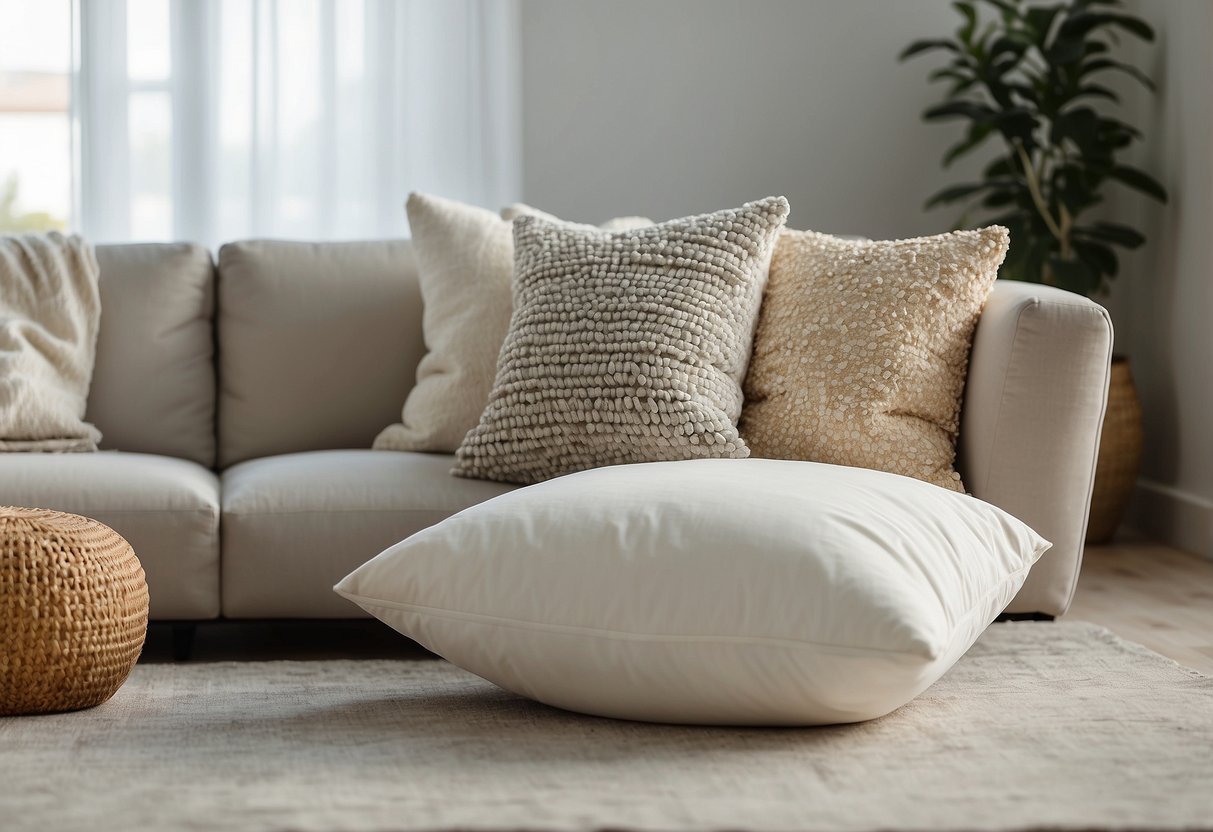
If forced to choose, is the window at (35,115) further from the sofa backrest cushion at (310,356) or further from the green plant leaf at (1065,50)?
the green plant leaf at (1065,50)

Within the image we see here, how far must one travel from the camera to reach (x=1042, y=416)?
192 cm

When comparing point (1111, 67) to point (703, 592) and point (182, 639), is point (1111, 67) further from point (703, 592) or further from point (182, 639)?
point (182, 639)

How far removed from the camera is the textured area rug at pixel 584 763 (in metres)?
1.20

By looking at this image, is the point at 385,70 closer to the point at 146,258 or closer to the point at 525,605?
the point at 146,258

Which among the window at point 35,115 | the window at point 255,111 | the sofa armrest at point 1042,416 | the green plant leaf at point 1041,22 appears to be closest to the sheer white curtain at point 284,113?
the window at point 255,111

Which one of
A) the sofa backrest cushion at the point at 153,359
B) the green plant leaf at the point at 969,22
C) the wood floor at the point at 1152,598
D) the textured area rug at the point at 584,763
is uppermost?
the green plant leaf at the point at 969,22

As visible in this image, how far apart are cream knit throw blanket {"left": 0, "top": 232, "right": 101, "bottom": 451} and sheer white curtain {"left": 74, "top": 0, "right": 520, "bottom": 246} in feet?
3.38

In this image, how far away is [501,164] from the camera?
3.64 metres

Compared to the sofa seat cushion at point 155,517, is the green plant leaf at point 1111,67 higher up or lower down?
higher up

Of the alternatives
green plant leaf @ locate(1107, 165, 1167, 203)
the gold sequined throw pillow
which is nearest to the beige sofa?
the gold sequined throw pillow

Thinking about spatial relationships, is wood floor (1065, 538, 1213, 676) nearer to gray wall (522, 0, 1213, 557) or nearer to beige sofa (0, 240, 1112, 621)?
beige sofa (0, 240, 1112, 621)

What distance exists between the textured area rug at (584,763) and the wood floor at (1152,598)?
54cm

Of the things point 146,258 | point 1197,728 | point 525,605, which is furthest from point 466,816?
point 146,258

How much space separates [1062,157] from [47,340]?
2.57 m
